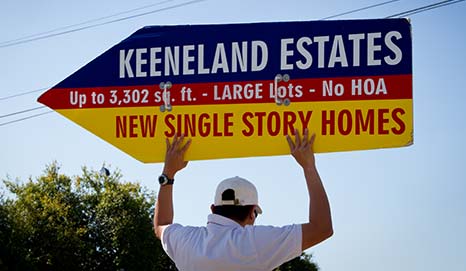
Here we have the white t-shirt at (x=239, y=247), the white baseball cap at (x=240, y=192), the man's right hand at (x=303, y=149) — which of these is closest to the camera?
the white t-shirt at (x=239, y=247)

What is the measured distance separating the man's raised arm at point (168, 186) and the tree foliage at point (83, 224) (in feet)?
98.2

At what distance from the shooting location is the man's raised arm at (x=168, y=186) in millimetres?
5012

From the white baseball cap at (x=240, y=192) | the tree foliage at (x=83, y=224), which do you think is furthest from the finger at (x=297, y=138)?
the tree foliage at (x=83, y=224)

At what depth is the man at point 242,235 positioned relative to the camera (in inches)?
170

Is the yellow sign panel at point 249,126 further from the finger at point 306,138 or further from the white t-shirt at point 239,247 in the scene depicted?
the white t-shirt at point 239,247

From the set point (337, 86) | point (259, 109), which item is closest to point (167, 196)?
point (259, 109)

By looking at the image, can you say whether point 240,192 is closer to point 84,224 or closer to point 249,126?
point 249,126

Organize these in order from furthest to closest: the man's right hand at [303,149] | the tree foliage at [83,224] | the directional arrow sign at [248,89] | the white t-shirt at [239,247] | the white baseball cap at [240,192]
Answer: the tree foliage at [83,224]
the directional arrow sign at [248,89]
the man's right hand at [303,149]
the white baseball cap at [240,192]
the white t-shirt at [239,247]

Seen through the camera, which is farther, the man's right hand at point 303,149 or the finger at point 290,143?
the finger at point 290,143

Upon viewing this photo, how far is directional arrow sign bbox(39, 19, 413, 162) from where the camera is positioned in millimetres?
5055

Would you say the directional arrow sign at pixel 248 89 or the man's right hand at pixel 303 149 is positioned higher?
the directional arrow sign at pixel 248 89

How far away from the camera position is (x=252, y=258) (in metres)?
4.33

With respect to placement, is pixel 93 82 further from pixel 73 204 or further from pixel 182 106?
pixel 73 204

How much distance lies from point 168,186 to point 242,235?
88cm
